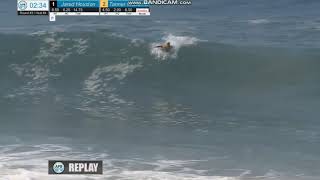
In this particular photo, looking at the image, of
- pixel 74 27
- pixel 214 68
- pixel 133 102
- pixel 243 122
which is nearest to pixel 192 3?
pixel 74 27

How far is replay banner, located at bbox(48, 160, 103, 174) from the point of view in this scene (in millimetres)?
21516

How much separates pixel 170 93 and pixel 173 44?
20.3 feet

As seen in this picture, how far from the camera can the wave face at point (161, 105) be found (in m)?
22.8

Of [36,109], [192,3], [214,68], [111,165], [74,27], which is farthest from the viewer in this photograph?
[192,3]

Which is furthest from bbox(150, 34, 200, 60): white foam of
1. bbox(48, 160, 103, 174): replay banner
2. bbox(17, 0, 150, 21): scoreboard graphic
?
Answer: bbox(48, 160, 103, 174): replay banner

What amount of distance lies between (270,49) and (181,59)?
512 cm

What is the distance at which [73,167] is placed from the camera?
71.5 ft

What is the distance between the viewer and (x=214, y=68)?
34.3 meters

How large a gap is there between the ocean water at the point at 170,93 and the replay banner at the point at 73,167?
1.14ft

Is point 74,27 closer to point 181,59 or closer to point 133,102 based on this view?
point 181,59
